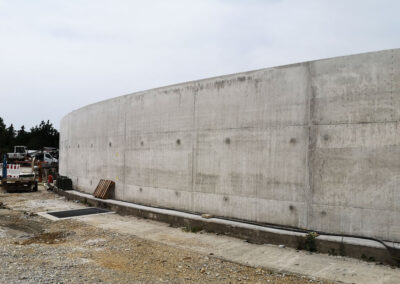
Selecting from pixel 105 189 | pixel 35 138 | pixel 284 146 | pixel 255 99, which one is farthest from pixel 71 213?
pixel 35 138

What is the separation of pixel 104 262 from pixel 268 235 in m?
3.25

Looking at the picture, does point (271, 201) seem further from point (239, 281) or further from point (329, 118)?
point (239, 281)

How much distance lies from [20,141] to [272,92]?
6424 cm

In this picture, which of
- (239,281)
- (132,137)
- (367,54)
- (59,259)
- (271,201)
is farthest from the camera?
(132,137)

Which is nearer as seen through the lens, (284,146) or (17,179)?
(284,146)

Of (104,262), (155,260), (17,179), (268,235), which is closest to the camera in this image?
(104,262)

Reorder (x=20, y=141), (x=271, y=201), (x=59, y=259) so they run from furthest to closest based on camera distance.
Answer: (x=20, y=141)
(x=271, y=201)
(x=59, y=259)

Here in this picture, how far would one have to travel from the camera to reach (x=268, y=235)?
6.67 metres

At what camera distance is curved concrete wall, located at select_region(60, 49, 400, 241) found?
585cm

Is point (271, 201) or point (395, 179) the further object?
point (271, 201)

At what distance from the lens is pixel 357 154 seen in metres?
6.05

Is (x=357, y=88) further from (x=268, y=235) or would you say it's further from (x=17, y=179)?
(x=17, y=179)

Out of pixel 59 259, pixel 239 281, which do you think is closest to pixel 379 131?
pixel 239 281

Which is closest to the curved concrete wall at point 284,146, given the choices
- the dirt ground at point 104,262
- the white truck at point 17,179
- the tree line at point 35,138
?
the dirt ground at point 104,262
